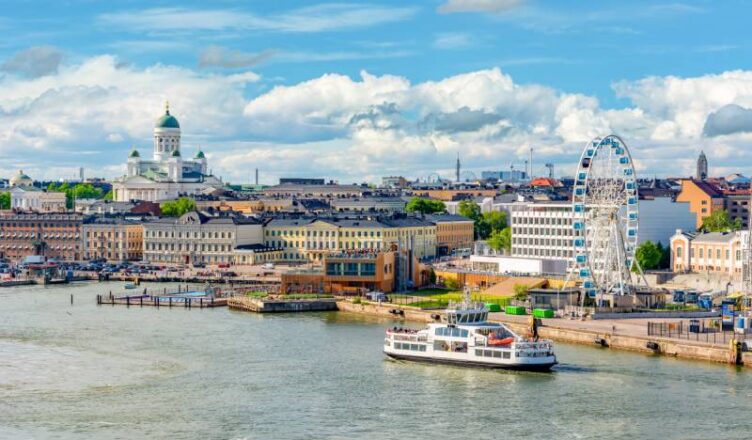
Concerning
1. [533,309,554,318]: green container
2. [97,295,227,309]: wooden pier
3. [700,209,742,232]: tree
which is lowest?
[97,295,227,309]: wooden pier

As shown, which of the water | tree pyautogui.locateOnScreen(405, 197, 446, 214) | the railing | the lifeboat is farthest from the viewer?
tree pyautogui.locateOnScreen(405, 197, 446, 214)

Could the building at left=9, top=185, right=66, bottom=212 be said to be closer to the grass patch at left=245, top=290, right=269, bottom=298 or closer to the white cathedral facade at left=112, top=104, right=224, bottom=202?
the white cathedral facade at left=112, top=104, right=224, bottom=202

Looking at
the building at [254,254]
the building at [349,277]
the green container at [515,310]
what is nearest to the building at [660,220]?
the building at [349,277]

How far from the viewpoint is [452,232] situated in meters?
95.8

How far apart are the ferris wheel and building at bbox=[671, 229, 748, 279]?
29.6 ft

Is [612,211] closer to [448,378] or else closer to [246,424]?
[448,378]

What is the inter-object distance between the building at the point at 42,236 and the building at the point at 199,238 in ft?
18.4

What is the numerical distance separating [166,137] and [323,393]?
391ft

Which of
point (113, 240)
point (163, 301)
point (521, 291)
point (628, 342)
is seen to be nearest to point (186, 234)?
point (113, 240)

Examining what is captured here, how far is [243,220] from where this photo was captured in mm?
87500

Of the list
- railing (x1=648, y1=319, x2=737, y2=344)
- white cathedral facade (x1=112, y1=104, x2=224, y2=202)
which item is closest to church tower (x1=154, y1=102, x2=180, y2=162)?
white cathedral facade (x1=112, y1=104, x2=224, y2=202)

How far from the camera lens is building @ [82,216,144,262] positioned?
3568 inches

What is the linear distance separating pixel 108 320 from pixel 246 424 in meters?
22.4

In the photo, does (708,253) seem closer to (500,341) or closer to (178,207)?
(500,341)
